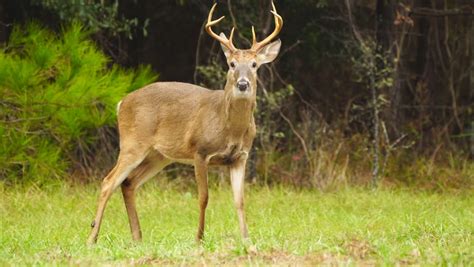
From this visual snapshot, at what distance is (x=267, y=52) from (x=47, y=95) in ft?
10.8

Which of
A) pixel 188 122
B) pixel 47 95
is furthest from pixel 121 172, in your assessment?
pixel 47 95

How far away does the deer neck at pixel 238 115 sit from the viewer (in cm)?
843

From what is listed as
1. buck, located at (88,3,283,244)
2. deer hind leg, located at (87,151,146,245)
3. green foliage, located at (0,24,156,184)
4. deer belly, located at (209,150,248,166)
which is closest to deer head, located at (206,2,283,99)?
buck, located at (88,3,283,244)

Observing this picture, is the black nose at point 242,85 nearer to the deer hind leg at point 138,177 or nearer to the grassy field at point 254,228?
the grassy field at point 254,228

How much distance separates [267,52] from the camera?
8.93 meters

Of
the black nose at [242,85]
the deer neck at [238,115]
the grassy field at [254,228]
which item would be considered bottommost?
the grassy field at [254,228]

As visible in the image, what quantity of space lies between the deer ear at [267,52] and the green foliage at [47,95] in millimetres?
2957

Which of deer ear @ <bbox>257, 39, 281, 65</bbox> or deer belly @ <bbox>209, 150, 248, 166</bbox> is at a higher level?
deer ear @ <bbox>257, 39, 281, 65</bbox>

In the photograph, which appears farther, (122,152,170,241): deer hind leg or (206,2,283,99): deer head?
(122,152,170,241): deer hind leg

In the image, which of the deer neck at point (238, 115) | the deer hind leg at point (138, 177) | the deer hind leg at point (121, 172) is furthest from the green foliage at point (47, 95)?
the deer neck at point (238, 115)

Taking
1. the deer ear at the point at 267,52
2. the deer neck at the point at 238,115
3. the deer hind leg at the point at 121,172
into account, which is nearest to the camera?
the deer neck at the point at 238,115

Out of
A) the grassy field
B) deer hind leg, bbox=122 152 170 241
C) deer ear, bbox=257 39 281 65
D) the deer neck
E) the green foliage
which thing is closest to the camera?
the grassy field

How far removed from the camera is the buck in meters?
8.45

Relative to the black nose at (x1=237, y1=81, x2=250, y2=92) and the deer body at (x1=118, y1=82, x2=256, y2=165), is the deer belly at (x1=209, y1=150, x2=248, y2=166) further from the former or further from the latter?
the black nose at (x1=237, y1=81, x2=250, y2=92)
